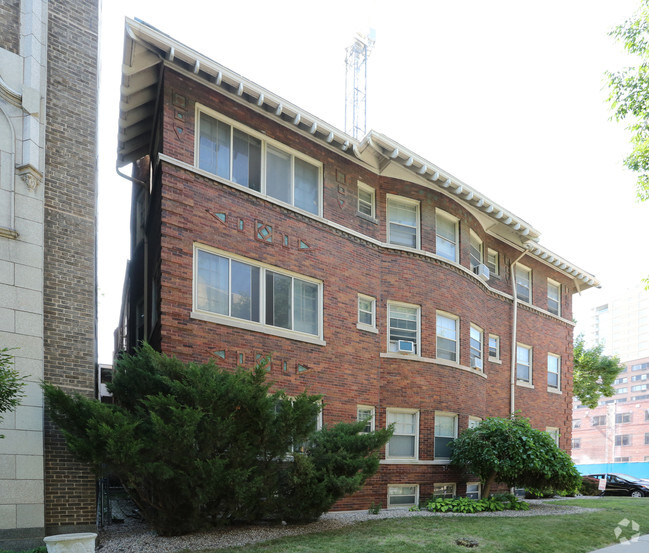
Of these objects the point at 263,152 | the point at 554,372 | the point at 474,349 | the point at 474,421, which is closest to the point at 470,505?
the point at 474,421

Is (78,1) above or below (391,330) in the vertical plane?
above

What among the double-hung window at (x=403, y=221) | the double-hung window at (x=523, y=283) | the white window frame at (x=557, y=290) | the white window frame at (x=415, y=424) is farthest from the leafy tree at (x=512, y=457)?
the white window frame at (x=557, y=290)

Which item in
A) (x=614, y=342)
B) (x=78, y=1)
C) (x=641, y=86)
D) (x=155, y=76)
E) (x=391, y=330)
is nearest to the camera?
(x=78, y=1)

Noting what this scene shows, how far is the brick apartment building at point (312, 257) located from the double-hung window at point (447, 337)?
2.1 inches

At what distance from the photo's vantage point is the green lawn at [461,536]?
9391 millimetres

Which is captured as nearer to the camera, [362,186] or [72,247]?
[72,247]

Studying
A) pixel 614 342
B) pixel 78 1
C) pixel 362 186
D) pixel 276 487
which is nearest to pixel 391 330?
pixel 362 186

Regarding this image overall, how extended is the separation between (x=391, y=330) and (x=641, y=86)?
888 centimetres

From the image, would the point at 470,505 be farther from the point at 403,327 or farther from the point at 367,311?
the point at 367,311

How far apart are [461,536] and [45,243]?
9.09 m

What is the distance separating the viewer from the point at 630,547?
10875 millimetres

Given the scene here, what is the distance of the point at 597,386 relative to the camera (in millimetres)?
35969

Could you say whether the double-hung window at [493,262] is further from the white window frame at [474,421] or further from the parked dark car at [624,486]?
the parked dark car at [624,486]

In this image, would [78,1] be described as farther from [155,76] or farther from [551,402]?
[551,402]
